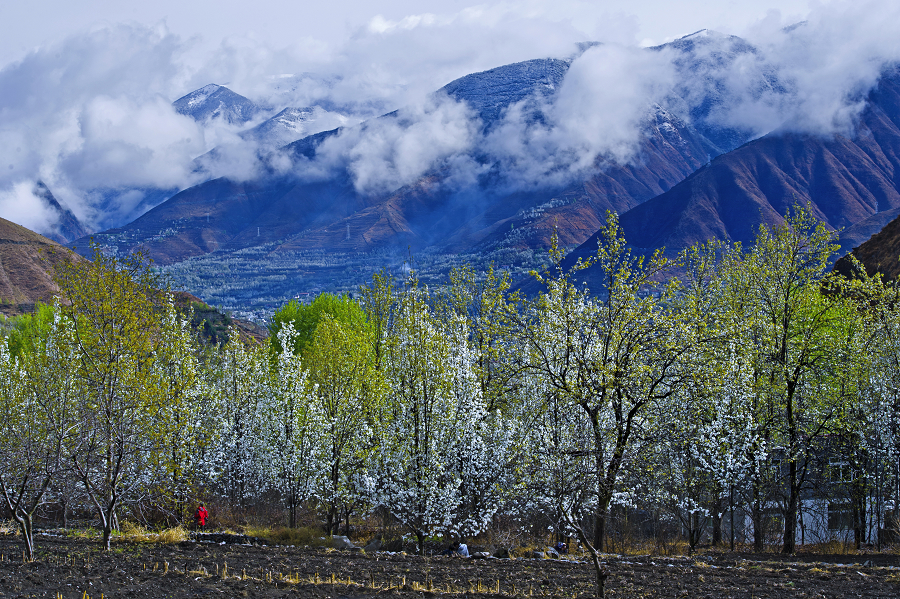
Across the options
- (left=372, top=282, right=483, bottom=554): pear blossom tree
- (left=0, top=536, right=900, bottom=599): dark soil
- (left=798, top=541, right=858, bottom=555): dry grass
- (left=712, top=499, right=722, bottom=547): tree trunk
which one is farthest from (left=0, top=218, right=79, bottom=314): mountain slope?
(left=798, top=541, right=858, bottom=555): dry grass

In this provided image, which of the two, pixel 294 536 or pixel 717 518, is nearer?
pixel 717 518

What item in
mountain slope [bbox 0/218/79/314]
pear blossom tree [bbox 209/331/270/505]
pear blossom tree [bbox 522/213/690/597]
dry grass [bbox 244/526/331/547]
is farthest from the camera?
mountain slope [bbox 0/218/79/314]

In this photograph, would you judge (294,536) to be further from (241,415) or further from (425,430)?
(241,415)

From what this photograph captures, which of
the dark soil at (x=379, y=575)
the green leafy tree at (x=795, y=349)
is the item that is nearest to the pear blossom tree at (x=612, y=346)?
the dark soil at (x=379, y=575)

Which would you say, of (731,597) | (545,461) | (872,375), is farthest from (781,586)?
(872,375)

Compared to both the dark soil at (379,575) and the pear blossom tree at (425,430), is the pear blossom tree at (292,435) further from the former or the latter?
the dark soil at (379,575)

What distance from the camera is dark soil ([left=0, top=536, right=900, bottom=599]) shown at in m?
14.6

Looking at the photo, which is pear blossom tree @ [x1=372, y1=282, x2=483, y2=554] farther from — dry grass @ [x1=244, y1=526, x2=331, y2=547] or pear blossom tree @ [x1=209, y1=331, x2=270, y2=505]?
pear blossom tree @ [x1=209, y1=331, x2=270, y2=505]

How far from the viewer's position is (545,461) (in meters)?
16.7

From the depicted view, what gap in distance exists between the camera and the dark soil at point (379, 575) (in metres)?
14.6

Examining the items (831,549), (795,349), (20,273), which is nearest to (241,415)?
(795,349)

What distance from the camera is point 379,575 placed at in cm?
1709

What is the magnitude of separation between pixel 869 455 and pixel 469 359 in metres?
15.1

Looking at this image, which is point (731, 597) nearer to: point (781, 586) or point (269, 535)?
point (781, 586)
